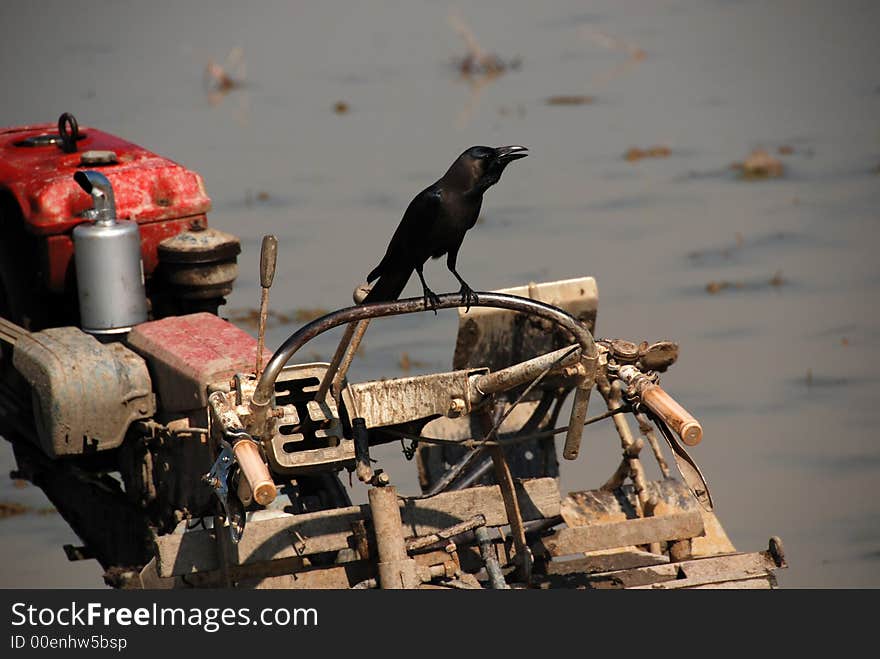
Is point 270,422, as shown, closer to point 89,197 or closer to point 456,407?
point 456,407

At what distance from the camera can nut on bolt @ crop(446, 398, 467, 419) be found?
15.2 ft

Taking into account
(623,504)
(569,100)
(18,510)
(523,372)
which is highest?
(569,100)

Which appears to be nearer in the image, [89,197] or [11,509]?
[89,197]

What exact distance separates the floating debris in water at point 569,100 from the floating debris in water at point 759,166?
2.07m

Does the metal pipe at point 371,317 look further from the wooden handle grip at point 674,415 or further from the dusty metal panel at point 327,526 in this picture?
the dusty metal panel at point 327,526

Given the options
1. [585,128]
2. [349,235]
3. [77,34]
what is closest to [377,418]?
[349,235]

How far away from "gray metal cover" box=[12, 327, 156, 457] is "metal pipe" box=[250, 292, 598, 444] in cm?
151

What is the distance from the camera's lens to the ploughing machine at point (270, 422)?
14.4ft

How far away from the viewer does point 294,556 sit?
463 cm

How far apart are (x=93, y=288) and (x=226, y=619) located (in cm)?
210

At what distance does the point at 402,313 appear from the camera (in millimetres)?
4258

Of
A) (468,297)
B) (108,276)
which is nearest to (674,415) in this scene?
(468,297)

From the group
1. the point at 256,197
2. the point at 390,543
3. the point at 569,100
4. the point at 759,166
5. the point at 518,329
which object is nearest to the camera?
the point at 390,543

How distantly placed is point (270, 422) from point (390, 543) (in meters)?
0.53
